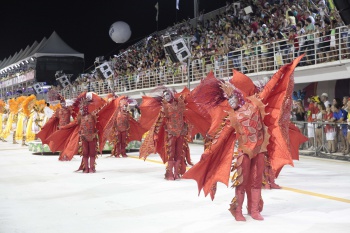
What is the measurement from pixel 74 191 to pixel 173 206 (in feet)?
6.77

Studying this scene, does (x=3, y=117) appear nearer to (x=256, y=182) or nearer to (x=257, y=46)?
(x=257, y=46)

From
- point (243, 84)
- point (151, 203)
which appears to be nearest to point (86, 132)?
point (151, 203)

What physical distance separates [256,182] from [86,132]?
519 cm

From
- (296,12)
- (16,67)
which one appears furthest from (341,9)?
(16,67)

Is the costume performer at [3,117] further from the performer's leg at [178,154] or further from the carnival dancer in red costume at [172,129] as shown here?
the performer's leg at [178,154]

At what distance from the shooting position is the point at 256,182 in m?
5.80

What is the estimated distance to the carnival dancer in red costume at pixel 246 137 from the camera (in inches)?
226

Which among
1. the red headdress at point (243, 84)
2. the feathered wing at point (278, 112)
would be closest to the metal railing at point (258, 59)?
the red headdress at point (243, 84)

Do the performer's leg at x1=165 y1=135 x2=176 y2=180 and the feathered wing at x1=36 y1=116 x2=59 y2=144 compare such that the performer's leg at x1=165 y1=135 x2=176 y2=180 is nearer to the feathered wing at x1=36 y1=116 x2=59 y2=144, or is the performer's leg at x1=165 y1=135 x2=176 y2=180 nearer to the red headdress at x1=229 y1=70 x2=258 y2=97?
the red headdress at x1=229 y1=70 x2=258 y2=97

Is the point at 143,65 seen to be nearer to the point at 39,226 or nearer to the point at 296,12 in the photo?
the point at 296,12

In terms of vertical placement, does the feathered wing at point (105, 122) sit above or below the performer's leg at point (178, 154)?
above

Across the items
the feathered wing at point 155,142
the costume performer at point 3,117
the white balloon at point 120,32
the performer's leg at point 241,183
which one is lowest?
the performer's leg at point 241,183

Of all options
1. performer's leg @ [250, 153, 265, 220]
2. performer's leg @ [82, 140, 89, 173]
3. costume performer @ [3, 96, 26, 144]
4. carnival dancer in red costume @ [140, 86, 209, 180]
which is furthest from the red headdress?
costume performer @ [3, 96, 26, 144]

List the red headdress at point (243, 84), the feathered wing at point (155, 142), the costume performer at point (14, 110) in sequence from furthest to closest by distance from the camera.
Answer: the costume performer at point (14, 110)
the feathered wing at point (155, 142)
the red headdress at point (243, 84)
